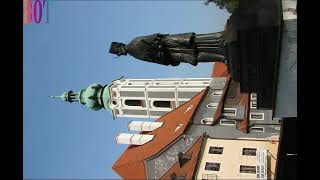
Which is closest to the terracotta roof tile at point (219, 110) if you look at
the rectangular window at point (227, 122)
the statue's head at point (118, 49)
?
the rectangular window at point (227, 122)

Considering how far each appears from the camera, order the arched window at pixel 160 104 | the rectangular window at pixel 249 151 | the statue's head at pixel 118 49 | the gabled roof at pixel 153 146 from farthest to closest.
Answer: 1. the arched window at pixel 160 104
2. the gabled roof at pixel 153 146
3. the rectangular window at pixel 249 151
4. the statue's head at pixel 118 49

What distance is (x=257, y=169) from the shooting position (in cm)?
2050

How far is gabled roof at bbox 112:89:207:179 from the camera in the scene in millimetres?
24281

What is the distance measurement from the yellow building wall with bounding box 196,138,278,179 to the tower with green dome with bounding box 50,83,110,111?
1735 centimetres

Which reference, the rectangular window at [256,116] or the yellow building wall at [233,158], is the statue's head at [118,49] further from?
the rectangular window at [256,116]

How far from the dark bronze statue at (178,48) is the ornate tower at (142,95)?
23655 millimetres

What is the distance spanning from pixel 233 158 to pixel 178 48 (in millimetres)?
14143

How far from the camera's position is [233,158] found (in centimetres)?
2212

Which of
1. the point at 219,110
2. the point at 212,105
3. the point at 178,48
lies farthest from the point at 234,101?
the point at 178,48

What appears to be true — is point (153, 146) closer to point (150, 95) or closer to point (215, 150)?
point (215, 150)

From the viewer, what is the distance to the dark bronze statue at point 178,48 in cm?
894

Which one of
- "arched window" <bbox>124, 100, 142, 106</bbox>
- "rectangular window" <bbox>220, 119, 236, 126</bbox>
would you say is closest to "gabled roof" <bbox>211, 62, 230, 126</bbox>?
"rectangular window" <bbox>220, 119, 236, 126</bbox>
